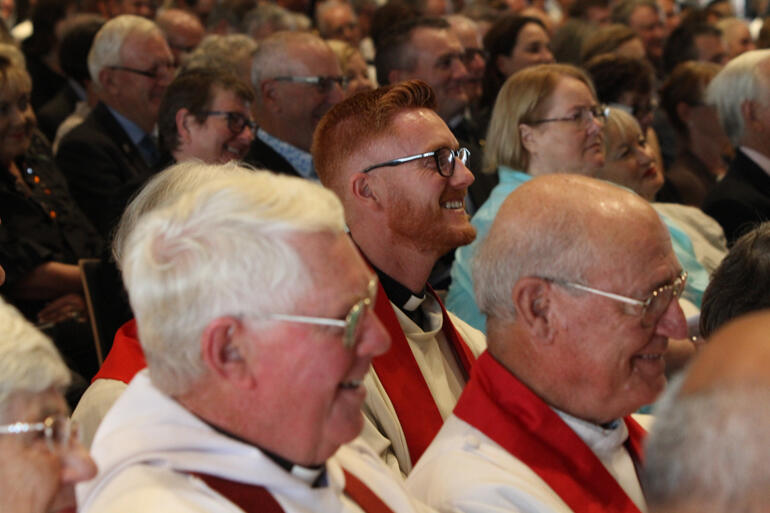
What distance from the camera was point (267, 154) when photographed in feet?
14.9

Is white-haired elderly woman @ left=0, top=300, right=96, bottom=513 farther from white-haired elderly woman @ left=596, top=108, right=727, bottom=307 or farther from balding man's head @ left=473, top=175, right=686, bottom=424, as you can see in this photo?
white-haired elderly woman @ left=596, top=108, right=727, bottom=307

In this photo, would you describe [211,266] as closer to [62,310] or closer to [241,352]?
[241,352]

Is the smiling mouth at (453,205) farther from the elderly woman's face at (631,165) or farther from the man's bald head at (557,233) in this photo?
the elderly woman's face at (631,165)

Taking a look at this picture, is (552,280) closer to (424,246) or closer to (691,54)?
(424,246)

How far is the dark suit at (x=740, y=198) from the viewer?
4.30 m

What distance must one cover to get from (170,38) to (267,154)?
8.17ft

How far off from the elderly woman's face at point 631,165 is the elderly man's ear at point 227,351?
2986mm

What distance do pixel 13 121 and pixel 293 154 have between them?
1252 mm

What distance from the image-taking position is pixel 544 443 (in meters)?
2.11

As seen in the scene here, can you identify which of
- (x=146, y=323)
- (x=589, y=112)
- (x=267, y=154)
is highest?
(x=146, y=323)

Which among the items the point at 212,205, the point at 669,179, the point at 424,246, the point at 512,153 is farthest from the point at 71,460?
the point at 669,179

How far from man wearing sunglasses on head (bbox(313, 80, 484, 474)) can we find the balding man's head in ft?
1.73

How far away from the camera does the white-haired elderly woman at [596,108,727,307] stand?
153 inches

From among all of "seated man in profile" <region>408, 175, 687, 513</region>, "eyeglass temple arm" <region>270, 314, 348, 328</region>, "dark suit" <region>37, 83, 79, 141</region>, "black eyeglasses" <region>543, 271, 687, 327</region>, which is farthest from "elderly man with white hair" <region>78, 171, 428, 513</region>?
"dark suit" <region>37, 83, 79, 141</region>
